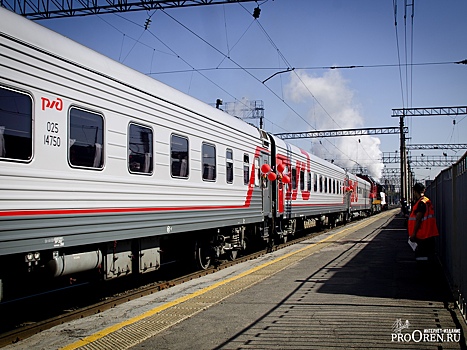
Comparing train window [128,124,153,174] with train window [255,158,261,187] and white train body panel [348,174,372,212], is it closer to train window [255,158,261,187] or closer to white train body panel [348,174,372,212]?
train window [255,158,261,187]

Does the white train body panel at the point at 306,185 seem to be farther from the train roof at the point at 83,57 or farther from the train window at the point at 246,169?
the train roof at the point at 83,57

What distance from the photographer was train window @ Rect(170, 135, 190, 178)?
9.28 metres

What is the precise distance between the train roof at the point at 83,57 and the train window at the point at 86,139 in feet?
2.24

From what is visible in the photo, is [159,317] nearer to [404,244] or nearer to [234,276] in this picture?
[234,276]

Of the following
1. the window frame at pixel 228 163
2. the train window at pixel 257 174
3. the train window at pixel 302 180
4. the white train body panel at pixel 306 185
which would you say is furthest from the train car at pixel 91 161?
the train window at pixel 302 180

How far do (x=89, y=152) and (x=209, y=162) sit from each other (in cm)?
404

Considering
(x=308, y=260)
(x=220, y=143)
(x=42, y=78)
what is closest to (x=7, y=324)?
(x=42, y=78)

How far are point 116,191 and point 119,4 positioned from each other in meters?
7.48

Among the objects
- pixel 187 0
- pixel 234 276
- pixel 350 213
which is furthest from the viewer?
pixel 350 213

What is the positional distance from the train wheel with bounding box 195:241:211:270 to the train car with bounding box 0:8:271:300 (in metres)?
0.38

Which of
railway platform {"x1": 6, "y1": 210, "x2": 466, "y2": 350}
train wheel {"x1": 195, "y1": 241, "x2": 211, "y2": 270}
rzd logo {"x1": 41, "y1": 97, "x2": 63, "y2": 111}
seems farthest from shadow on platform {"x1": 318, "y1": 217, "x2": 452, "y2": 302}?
rzd logo {"x1": 41, "y1": 97, "x2": 63, "y2": 111}

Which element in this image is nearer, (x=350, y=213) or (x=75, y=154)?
(x=75, y=154)

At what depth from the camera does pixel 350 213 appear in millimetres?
33781

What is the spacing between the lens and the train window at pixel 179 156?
928 cm
